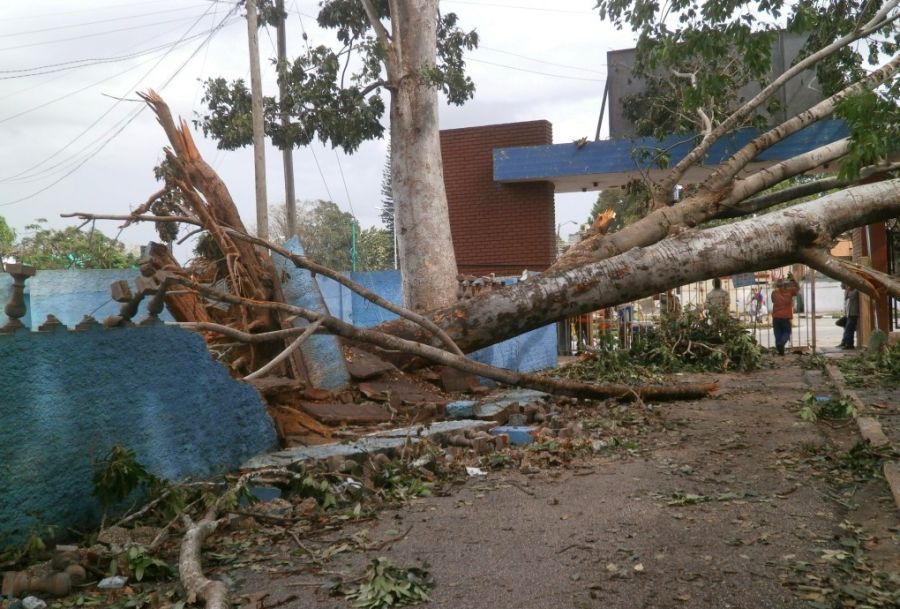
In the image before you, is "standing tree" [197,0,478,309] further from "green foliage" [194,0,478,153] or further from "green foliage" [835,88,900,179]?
"green foliage" [835,88,900,179]

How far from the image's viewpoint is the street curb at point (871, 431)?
16.1 feet

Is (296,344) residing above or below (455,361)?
above

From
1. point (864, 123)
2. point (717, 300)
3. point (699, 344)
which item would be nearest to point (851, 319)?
point (717, 300)

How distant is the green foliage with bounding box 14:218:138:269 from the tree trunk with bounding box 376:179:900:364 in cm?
401

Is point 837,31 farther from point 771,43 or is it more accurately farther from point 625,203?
point 625,203

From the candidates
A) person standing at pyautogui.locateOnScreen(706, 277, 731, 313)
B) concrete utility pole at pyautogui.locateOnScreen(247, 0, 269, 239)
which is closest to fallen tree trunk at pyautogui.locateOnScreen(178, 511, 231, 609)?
person standing at pyautogui.locateOnScreen(706, 277, 731, 313)

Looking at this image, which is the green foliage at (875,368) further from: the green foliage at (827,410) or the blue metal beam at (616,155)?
the blue metal beam at (616,155)

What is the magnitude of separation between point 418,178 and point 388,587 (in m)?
8.79

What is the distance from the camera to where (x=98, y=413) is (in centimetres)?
461

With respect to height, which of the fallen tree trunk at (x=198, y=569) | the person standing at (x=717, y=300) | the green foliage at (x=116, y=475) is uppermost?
the person standing at (x=717, y=300)

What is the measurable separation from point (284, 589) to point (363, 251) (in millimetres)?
38567

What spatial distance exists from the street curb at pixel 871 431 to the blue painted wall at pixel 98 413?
4185 millimetres

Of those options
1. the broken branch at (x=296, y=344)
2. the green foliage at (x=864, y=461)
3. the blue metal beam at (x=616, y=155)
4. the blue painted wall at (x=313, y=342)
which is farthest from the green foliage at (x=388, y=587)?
the blue metal beam at (x=616, y=155)

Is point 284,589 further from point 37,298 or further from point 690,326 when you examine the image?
point 690,326
